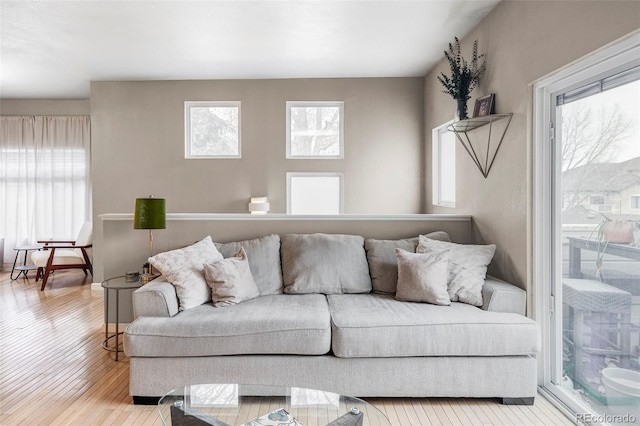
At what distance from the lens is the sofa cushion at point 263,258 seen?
3107 mm

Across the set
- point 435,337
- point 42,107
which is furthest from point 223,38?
point 42,107

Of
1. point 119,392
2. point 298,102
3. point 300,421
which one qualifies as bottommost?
point 119,392

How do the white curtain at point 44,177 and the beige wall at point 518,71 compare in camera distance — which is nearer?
the beige wall at point 518,71

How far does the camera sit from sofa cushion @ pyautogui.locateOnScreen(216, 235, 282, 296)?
311 centimetres

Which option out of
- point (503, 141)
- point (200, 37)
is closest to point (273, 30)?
point (200, 37)

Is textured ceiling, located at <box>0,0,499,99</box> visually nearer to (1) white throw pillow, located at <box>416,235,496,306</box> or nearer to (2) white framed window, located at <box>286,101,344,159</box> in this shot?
(2) white framed window, located at <box>286,101,344,159</box>

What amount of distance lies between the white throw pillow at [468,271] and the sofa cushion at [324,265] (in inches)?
21.7

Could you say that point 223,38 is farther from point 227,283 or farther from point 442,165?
point 442,165

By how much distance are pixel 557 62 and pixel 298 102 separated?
11.4 ft

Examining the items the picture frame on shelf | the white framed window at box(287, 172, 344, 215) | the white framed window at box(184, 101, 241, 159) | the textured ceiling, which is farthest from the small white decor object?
the picture frame on shelf

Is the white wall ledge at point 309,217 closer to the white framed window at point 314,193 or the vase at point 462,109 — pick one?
the vase at point 462,109

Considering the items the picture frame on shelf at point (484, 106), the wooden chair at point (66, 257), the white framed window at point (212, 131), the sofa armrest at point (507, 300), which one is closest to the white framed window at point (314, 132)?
the white framed window at point (212, 131)

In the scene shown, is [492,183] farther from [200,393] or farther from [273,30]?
[200,393]

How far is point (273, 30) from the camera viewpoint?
12.4 ft
